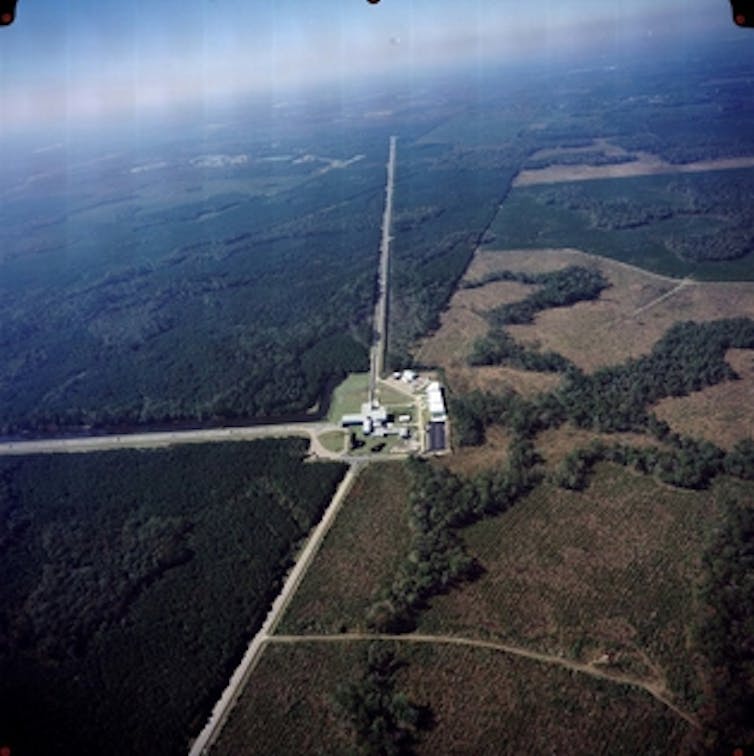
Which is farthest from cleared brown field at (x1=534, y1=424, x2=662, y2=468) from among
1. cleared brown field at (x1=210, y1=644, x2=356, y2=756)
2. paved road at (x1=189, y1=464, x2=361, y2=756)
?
cleared brown field at (x1=210, y1=644, x2=356, y2=756)

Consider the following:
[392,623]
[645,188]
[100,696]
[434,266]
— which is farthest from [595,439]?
[645,188]

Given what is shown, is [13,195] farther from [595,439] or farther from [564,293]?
[595,439]

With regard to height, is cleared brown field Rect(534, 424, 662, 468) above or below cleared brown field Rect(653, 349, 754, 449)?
below

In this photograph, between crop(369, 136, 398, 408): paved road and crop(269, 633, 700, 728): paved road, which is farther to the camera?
crop(369, 136, 398, 408): paved road

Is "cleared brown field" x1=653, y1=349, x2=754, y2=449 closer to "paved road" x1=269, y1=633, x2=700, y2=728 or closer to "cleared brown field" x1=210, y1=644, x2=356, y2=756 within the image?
"paved road" x1=269, y1=633, x2=700, y2=728

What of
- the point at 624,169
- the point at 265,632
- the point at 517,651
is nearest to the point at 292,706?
the point at 265,632

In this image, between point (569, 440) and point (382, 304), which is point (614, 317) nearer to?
point (569, 440)
